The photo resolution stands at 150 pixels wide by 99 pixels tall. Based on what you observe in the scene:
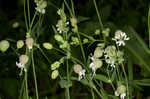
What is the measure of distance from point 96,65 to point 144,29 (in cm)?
70

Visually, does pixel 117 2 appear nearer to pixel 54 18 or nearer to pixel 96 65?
pixel 54 18

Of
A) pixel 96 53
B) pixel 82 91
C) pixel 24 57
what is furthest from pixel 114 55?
pixel 82 91

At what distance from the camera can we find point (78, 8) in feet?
4.66

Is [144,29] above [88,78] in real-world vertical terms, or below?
above

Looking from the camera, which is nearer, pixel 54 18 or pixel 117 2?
pixel 54 18

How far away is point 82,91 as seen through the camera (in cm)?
115

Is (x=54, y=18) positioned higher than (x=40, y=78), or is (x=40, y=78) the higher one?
(x=54, y=18)

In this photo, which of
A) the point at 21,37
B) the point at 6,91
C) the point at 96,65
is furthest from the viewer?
the point at 21,37

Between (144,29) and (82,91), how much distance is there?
0.41 meters

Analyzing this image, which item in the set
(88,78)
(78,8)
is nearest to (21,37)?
(78,8)

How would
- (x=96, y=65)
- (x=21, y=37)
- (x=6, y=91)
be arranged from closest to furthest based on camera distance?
1. (x=96, y=65)
2. (x=6, y=91)
3. (x=21, y=37)

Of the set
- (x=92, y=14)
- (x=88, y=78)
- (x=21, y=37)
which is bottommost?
(x=88, y=78)

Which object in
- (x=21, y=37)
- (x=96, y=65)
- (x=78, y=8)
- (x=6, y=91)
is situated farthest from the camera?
(x=78, y=8)

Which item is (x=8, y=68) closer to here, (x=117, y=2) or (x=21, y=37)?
(x=21, y=37)
